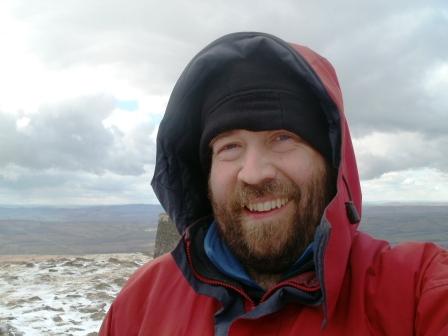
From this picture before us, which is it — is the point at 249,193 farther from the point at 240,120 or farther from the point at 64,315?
the point at 64,315

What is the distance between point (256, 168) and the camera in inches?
73.9

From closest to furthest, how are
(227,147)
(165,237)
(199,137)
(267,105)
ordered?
(267,105) → (227,147) → (199,137) → (165,237)

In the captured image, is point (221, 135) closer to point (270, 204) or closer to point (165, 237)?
point (270, 204)

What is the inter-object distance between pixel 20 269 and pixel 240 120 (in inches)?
366

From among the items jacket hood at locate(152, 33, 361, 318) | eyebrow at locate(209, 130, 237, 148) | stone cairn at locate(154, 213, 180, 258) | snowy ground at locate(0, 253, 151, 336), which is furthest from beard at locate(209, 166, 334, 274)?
stone cairn at locate(154, 213, 180, 258)

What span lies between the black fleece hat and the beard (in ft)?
0.60

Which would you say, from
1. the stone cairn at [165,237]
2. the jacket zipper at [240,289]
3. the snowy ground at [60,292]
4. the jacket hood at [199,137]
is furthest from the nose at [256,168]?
the stone cairn at [165,237]

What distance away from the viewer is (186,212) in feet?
7.86

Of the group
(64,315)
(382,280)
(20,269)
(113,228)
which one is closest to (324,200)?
(382,280)

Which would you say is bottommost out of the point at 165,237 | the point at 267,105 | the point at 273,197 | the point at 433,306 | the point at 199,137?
the point at 165,237

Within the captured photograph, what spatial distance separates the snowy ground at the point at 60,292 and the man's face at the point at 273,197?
4.58 m

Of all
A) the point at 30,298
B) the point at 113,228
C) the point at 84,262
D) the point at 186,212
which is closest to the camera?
the point at 186,212

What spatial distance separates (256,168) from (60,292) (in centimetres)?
699

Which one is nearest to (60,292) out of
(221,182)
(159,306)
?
(159,306)
